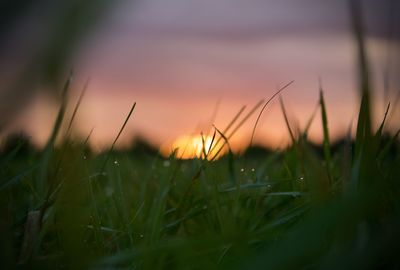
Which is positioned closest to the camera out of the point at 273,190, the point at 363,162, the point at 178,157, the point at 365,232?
the point at 365,232

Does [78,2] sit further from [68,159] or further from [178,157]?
[178,157]

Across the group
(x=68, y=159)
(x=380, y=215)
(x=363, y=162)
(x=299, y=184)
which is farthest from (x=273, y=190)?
(x=68, y=159)

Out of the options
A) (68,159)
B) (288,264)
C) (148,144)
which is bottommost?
(288,264)

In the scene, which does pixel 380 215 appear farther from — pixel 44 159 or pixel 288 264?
pixel 44 159

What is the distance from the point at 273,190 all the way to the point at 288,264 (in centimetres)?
93

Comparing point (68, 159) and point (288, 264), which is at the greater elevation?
point (68, 159)

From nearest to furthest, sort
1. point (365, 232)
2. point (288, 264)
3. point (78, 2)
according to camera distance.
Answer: point (78, 2) < point (288, 264) < point (365, 232)

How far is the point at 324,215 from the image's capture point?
0.51 metres

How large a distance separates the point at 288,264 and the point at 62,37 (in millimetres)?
386

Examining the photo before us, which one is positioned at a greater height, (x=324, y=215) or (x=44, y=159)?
(x=44, y=159)

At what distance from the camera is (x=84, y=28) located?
220mm

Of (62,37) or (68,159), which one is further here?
(68,159)

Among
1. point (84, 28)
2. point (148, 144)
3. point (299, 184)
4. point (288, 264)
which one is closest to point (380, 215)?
point (299, 184)

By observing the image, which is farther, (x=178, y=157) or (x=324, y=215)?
(x=178, y=157)
